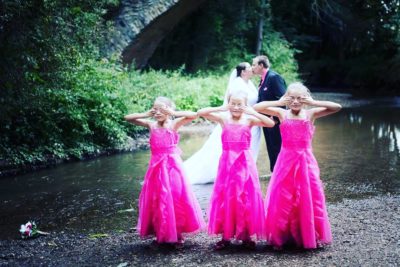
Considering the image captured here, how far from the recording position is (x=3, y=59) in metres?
8.58

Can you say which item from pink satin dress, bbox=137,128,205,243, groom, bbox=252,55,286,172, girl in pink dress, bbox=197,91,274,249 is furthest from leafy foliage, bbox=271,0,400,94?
pink satin dress, bbox=137,128,205,243

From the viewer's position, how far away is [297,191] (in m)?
4.87

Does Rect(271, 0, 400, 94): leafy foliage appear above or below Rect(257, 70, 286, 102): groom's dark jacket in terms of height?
above

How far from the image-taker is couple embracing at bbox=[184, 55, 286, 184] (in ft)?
25.6

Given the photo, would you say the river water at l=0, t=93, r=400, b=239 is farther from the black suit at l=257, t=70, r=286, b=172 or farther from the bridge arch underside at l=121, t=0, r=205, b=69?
the bridge arch underside at l=121, t=0, r=205, b=69

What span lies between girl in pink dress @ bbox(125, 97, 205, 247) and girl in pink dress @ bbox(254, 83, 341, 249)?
85 centimetres

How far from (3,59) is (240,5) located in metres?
20.5

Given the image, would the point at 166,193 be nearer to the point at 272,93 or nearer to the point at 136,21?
the point at 272,93

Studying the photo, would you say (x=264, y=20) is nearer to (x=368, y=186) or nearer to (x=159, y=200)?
(x=368, y=186)

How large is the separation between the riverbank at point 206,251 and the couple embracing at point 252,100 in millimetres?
2178

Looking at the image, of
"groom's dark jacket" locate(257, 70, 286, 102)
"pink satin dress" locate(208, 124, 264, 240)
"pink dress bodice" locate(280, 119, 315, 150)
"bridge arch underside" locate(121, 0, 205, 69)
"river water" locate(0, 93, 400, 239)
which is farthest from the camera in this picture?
"bridge arch underside" locate(121, 0, 205, 69)

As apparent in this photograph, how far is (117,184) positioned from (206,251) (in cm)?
414

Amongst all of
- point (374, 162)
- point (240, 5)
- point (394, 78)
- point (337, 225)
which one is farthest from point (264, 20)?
point (337, 225)

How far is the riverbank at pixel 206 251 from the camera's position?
4.59m
